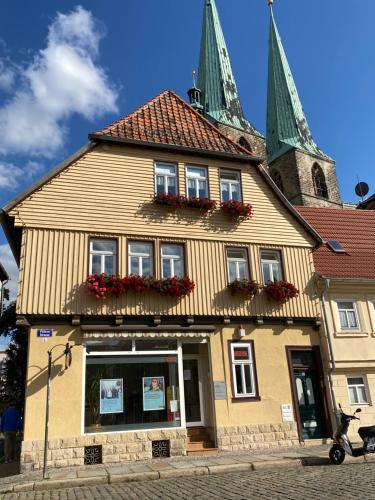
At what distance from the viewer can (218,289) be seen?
14.8m

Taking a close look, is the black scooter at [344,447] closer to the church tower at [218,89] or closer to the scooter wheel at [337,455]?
the scooter wheel at [337,455]

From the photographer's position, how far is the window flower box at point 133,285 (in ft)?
42.8

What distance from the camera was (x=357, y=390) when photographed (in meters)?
15.5

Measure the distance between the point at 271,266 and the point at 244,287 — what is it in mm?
1826

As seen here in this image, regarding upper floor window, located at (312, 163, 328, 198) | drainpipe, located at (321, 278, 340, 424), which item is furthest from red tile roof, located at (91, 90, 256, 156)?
upper floor window, located at (312, 163, 328, 198)

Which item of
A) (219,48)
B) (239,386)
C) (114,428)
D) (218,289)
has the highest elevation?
(219,48)

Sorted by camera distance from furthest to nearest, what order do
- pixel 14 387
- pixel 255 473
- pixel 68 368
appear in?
pixel 14 387 → pixel 68 368 → pixel 255 473

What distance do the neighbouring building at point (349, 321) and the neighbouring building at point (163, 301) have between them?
1.76ft

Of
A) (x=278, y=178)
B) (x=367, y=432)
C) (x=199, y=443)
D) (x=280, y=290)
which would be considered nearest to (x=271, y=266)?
(x=280, y=290)

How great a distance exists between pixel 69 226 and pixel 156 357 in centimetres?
457

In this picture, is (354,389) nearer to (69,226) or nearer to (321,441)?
(321,441)

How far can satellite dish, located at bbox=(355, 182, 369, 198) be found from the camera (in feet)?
146

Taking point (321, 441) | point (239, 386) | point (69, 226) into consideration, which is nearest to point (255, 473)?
point (239, 386)

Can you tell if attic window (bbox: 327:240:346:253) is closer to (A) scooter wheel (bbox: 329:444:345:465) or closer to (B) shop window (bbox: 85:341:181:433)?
(B) shop window (bbox: 85:341:181:433)
